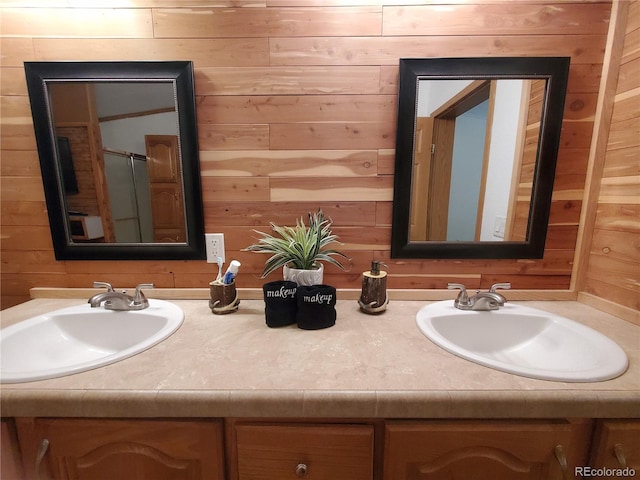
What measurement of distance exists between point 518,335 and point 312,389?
0.80 metres

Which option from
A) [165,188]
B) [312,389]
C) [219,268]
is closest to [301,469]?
[312,389]

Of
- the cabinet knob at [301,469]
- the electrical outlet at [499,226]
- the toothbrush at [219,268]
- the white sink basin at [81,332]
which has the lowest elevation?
the cabinet knob at [301,469]

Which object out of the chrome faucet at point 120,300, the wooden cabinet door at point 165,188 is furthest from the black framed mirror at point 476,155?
the chrome faucet at point 120,300

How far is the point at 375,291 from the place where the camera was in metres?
0.94

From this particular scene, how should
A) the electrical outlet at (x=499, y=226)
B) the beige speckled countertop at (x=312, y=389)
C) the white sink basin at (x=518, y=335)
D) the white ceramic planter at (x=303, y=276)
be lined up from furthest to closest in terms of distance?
the electrical outlet at (x=499, y=226) < the white ceramic planter at (x=303, y=276) < the white sink basin at (x=518, y=335) < the beige speckled countertop at (x=312, y=389)

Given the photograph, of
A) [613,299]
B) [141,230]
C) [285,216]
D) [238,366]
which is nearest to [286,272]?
[285,216]

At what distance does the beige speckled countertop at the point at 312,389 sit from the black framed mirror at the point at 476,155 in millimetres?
478

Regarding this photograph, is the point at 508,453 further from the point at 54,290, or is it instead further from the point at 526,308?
the point at 54,290

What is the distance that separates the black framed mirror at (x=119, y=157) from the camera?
0.96 meters

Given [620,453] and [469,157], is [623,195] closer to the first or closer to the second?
[469,157]

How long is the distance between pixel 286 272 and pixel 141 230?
60 centimetres

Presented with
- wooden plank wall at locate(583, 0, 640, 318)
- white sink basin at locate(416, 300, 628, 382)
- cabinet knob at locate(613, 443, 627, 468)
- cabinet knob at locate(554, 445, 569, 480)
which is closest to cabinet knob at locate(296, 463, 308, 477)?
white sink basin at locate(416, 300, 628, 382)

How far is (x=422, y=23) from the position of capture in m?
0.94

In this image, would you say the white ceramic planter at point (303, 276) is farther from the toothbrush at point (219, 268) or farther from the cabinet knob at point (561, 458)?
the cabinet knob at point (561, 458)
